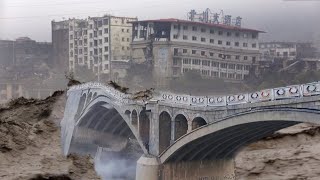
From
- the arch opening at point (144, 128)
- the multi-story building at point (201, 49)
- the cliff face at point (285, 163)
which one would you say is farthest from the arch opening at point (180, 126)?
the multi-story building at point (201, 49)

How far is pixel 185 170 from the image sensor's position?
728 inches

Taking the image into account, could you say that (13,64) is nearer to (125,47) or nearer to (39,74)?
(39,74)

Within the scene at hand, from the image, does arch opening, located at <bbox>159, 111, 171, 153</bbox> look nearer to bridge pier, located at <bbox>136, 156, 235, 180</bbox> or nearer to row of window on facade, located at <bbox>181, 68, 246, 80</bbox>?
bridge pier, located at <bbox>136, 156, 235, 180</bbox>

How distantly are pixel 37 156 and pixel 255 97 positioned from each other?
1198cm

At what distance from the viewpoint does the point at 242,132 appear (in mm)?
15773

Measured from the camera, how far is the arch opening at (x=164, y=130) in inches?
703

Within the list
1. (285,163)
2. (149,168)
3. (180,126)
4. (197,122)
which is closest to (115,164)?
(149,168)

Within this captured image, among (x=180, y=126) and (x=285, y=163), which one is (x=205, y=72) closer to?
(x=180, y=126)

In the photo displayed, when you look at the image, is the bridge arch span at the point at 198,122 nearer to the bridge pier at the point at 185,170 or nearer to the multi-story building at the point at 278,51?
the bridge pier at the point at 185,170

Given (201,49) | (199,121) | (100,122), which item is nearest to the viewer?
(199,121)

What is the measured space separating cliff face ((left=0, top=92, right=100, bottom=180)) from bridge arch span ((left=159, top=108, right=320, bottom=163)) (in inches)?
394

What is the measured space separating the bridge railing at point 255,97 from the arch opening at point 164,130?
653mm

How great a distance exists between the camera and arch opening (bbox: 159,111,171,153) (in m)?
17.8

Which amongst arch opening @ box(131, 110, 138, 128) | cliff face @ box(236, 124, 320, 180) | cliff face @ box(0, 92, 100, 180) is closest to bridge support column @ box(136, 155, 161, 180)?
arch opening @ box(131, 110, 138, 128)
